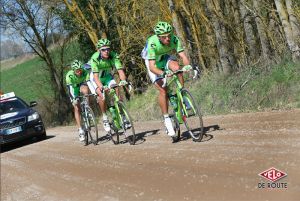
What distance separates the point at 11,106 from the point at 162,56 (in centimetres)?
905

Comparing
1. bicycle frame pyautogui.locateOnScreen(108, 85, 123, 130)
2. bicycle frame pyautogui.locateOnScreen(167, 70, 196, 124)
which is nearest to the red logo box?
bicycle frame pyautogui.locateOnScreen(167, 70, 196, 124)

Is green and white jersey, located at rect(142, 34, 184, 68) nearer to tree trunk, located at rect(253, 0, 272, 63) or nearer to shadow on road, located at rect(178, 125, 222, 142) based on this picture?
shadow on road, located at rect(178, 125, 222, 142)

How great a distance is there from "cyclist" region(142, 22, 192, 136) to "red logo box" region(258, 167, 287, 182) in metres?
3.06

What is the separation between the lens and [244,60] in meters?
14.1

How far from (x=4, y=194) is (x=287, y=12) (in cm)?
760

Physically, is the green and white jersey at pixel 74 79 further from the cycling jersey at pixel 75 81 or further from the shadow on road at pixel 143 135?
the shadow on road at pixel 143 135

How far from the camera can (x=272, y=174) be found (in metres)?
5.65

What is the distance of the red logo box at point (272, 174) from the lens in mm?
5499

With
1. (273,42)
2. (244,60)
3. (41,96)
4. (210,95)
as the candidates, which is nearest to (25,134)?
(210,95)

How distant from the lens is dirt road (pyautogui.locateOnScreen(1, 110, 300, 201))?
5746 mm

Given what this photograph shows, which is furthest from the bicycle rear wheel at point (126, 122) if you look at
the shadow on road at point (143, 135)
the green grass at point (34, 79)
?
the green grass at point (34, 79)

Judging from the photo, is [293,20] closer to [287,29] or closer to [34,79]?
[287,29]

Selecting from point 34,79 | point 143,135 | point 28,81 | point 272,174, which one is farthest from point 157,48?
point 28,81

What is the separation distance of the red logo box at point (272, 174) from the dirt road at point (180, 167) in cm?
8
